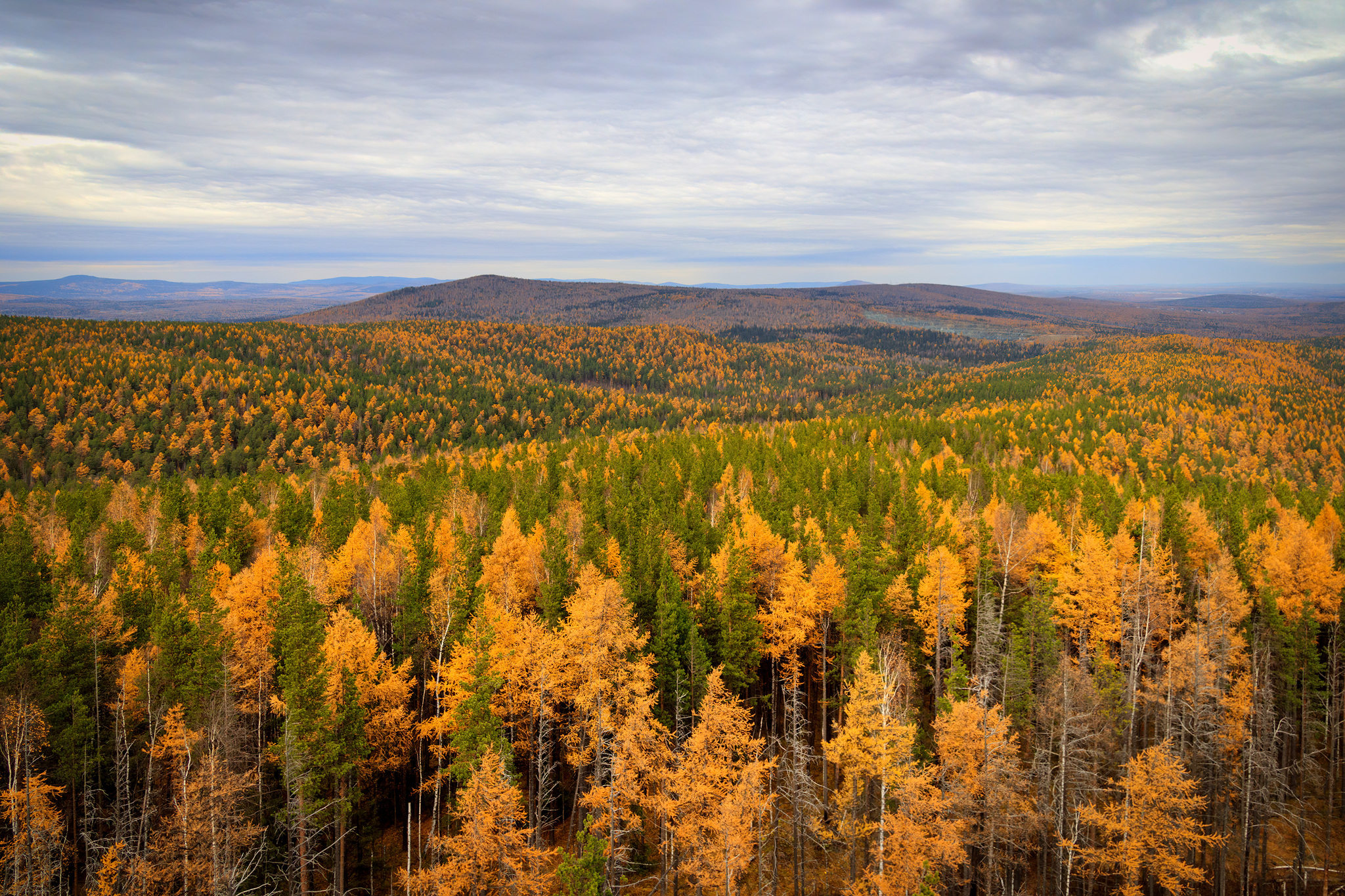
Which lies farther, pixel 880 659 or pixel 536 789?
pixel 536 789

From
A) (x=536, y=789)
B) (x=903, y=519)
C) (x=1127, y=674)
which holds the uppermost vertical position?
(x=903, y=519)

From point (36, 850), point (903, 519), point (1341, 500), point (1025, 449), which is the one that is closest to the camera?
point (36, 850)

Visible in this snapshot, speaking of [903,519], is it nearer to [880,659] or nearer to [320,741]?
[880,659]

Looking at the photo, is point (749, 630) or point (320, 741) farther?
point (749, 630)

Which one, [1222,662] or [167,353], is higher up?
[167,353]

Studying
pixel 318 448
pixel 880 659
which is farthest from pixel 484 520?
pixel 318 448

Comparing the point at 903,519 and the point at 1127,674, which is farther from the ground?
the point at 903,519

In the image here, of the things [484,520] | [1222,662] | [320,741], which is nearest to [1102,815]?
[1222,662]

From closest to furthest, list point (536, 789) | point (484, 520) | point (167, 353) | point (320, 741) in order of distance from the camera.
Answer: point (320, 741), point (536, 789), point (484, 520), point (167, 353)

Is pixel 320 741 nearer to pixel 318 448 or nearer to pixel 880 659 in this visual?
pixel 880 659
